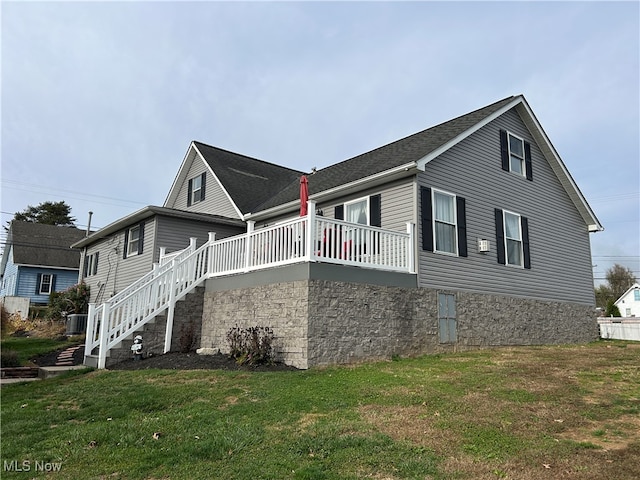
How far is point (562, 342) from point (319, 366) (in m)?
9.62

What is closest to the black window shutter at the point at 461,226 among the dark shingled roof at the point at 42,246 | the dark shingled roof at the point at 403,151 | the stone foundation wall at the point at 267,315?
the dark shingled roof at the point at 403,151

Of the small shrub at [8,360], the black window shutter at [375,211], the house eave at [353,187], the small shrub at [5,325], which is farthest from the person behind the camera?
the small shrub at [5,325]

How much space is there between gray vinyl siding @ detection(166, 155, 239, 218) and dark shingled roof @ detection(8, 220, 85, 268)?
1699cm

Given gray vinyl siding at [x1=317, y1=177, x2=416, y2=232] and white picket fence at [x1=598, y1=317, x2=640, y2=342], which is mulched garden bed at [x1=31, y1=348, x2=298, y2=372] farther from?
white picket fence at [x1=598, y1=317, x2=640, y2=342]

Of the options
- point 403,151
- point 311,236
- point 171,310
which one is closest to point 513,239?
point 403,151

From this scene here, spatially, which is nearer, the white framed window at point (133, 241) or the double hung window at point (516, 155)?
the double hung window at point (516, 155)

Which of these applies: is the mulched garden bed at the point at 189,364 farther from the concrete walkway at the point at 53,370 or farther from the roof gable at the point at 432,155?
the roof gable at the point at 432,155

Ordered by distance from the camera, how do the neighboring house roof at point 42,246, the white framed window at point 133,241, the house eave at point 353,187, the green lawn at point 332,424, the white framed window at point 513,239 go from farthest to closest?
1. the neighboring house roof at point 42,246
2. the white framed window at point 133,241
3. the white framed window at point 513,239
4. the house eave at point 353,187
5. the green lawn at point 332,424

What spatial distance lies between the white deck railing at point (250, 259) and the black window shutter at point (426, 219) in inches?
21.1

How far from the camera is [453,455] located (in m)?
4.19

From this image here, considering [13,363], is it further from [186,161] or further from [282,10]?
[186,161]

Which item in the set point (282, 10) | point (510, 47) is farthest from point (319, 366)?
point (510, 47)

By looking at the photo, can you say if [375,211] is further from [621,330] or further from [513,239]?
[621,330]

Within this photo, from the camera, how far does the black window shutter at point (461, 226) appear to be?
11984mm
